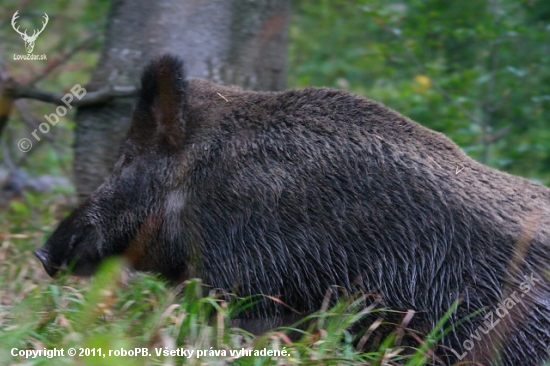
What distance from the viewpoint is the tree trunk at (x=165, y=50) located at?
5.09 metres

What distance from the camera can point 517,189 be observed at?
12.5ft

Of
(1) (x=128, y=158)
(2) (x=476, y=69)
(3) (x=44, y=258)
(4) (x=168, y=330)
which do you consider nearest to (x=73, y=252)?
(3) (x=44, y=258)

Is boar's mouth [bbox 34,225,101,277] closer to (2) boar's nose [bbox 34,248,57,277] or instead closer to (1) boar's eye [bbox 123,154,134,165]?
(2) boar's nose [bbox 34,248,57,277]

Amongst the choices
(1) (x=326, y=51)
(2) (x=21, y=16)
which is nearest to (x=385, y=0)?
(1) (x=326, y=51)

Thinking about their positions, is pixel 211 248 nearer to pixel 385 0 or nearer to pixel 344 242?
pixel 344 242

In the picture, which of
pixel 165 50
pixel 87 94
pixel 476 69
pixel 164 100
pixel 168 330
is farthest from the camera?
pixel 476 69

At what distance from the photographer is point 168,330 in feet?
10.5

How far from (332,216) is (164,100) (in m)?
1.19

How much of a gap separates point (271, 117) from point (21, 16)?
15.2 feet

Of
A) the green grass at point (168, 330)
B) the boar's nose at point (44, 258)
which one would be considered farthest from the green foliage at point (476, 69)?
the boar's nose at point (44, 258)

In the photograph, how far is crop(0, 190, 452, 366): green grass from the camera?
9.57 feet

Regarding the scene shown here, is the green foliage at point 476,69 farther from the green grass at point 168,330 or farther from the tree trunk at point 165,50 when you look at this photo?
the green grass at point 168,330

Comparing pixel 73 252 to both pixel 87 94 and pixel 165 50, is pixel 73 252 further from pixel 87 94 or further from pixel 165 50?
pixel 165 50

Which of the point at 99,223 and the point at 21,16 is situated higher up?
the point at 21,16
